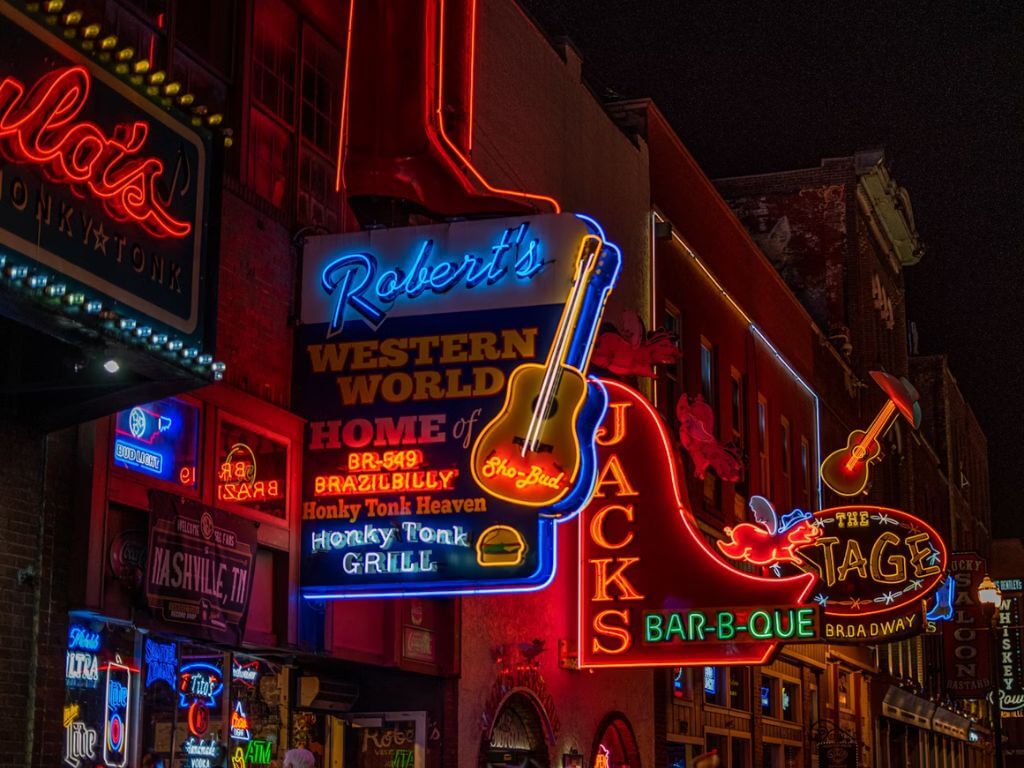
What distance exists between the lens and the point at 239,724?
13.2 metres

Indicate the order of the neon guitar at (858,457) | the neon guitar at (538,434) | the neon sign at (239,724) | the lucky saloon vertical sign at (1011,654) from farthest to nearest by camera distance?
the lucky saloon vertical sign at (1011,654) < the neon guitar at (858,457) < the neon guitar at (538,434) < the neon sign at (239,724)

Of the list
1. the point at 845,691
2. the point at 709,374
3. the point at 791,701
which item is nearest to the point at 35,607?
the point at 709,374

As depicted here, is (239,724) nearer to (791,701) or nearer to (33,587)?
(33,587)

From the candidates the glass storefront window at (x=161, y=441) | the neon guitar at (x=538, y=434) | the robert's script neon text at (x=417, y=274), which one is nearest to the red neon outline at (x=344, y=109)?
the robert's script neon text at (x=417, y=274)

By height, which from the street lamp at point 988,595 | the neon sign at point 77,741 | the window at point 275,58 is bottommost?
the neon sign at point 77,741

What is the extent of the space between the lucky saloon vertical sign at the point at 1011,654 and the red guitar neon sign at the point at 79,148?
42158 millimetres

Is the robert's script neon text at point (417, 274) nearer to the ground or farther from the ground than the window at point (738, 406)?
nearer to the ground

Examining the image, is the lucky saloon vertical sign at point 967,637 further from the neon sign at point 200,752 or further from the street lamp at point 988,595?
the neon sign at point 200,752

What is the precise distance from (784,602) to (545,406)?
4.88 metres

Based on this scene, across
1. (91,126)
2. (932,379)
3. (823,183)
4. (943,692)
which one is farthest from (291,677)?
(932,379)

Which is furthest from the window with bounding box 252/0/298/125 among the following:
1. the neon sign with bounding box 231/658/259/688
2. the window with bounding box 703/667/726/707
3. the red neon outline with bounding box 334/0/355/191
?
the window with bounding box 703/667/726/707

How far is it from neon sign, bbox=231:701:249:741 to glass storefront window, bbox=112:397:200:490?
1991 millimetres

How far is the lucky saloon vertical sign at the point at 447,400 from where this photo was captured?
44.0 ft

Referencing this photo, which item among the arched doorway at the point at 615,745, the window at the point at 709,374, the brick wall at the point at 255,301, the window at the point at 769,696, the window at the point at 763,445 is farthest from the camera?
the window at the point at 763,445
